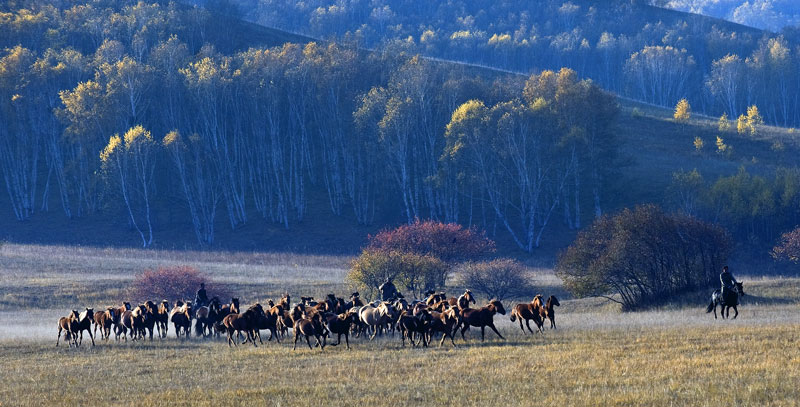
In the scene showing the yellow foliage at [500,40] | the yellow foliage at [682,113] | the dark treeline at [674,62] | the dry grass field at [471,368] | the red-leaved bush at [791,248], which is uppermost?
the yellow foliage at [500,40]

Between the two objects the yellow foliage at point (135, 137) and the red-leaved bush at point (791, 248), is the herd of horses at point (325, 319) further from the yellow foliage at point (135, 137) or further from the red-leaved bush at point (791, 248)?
the yellow foliage at point (135, 137)

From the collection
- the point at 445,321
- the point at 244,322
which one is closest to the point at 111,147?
the point at 244,322

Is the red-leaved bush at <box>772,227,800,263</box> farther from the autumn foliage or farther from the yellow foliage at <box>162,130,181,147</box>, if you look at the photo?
the yellow foliage at <box>162,130,181,147</box>

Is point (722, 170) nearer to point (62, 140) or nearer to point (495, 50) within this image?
point (62, 140)

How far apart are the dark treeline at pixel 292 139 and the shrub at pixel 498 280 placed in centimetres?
2790

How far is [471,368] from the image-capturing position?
24219 millimetres

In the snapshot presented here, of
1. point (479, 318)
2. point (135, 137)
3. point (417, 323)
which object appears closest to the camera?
point (417, 323)

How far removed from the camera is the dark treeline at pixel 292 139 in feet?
292

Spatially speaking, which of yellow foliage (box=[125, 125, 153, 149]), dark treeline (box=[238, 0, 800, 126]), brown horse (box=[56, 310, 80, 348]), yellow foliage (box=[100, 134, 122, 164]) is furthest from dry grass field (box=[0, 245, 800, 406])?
dark treeline (box=[238, 0, 800, 126])

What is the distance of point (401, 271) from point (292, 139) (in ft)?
148

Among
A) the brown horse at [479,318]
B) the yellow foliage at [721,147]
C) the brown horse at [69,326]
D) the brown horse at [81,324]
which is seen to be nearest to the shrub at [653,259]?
the brown horse at [479,318]

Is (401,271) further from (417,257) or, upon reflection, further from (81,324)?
(81,324)

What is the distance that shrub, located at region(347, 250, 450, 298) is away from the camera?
5578 cm

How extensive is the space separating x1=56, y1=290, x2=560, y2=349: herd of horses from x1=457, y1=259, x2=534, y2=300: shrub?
1780 cm
